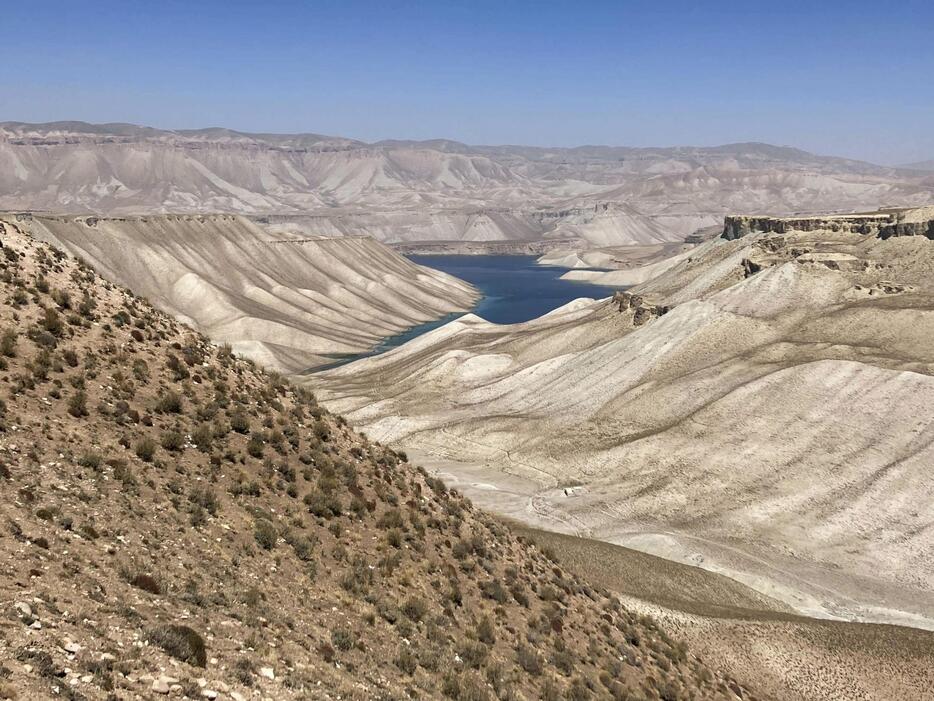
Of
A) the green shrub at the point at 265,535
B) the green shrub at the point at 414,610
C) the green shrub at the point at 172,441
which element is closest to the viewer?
the green shrub at the point at 265,535

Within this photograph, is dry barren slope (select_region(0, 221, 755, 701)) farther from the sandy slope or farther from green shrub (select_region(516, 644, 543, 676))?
the sandy slope

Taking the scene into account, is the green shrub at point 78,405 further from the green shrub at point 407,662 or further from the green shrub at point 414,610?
the green shrub at point 407,662

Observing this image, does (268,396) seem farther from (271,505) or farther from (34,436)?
(34,436)

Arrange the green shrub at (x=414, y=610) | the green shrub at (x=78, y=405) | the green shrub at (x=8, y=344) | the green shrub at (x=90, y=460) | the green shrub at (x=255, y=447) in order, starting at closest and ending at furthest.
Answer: the green shrub at (x=90, y=460) → the green shrub at (x=414, y=610) → the green shrub at (x=78, y=405) → the green shrub at (x=8, y=344) → the green shrub at (x=255, y=447)

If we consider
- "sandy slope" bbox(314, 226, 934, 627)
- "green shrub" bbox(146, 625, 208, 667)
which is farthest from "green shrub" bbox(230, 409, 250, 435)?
"sandy slope" bbox(314, 226, 934, 627)

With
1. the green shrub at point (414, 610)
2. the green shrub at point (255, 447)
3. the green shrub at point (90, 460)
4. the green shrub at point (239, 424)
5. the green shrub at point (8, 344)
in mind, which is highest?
the green shrub at point (8, 344)

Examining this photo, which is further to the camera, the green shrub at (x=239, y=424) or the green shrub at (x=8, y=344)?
the green shrub at (x=239, y=424)

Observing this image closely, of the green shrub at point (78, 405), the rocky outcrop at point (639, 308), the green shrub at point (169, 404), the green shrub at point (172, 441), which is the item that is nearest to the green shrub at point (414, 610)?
the green shrub at point (172, 441)

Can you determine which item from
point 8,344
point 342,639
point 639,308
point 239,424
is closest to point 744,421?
point 639,308
